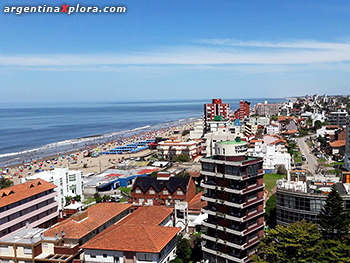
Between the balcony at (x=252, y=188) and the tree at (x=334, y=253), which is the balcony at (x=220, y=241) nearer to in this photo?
the balcony at (x=252, y=188)

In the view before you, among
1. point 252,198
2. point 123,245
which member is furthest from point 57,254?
point 252,198

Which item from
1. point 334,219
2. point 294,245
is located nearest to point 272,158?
point 334,219

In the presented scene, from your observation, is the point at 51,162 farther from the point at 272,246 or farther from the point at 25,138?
the point at 272,246

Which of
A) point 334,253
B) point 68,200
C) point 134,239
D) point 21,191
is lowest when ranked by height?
point 68,200

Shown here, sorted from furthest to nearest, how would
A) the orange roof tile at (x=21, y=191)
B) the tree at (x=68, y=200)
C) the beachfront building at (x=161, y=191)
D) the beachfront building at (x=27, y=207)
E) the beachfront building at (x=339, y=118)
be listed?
the beachfront building at (x=339, y=118), the tree at (x=68, y=200), the beachfront building at (x=161, y=191), the orange roof tile at (x=21, y=191), the beachfront building at (x=27, y=207)

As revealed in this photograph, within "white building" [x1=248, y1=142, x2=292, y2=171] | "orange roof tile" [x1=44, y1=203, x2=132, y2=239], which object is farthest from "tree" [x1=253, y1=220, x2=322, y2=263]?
"white building" [x1=248, y1=142, x2=292, y2=171]

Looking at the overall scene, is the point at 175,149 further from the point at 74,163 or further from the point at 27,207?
the point at 27,207

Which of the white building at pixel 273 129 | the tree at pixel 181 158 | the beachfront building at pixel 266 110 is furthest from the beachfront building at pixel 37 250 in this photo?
the beachfront building at pixel 266 110

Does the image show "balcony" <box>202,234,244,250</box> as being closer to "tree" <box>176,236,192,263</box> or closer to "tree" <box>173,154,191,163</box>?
"tree" <box>176,236,192,263</box>
